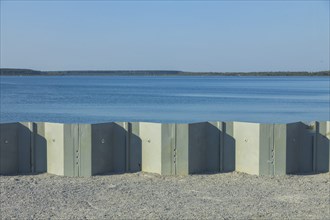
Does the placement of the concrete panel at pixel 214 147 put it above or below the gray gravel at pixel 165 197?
above

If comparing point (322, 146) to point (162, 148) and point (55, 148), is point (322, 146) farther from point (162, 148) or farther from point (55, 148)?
point (55, 148)

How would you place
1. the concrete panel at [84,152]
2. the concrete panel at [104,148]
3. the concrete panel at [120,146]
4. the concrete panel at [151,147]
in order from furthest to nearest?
the concrete panel at [120,146]
the concrete panel at [151,147]
the concrete panel at [104,148]
the concrete panel at [84,152]

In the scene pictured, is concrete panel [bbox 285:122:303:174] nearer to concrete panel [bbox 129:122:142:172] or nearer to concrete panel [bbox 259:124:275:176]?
concrete panel [bbox 259:124:275:176]

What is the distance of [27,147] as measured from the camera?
11.2 m

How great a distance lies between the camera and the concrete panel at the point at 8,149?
11.0m

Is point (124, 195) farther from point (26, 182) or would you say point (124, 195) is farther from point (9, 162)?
point (9, 162)

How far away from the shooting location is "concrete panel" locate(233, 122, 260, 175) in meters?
11.0

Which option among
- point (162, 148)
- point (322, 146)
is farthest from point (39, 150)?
point (322, 146)

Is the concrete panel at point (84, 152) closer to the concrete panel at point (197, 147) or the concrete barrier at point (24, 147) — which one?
Result: the concrete barrier at point (24, 147)

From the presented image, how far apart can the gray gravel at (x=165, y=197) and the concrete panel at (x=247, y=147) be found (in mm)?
270

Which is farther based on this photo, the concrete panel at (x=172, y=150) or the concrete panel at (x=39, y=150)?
the concrete panel at (x=39, y=150)

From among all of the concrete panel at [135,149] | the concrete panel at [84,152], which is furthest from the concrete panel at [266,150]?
the concrete panel at [84,152]

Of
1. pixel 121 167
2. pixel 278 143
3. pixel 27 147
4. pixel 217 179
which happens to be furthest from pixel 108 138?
pixel 278 143

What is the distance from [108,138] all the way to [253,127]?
2.55 m
